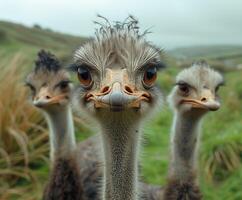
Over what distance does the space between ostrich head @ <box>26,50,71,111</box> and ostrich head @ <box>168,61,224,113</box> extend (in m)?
0.74

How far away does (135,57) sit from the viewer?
84.1 inches

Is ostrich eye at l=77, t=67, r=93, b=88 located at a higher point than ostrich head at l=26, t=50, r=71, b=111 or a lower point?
lower

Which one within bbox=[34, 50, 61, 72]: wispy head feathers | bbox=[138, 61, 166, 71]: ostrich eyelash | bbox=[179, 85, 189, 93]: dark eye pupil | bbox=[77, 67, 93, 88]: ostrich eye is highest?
bbox=[34, 50, 61, 72]: wispy head feathers

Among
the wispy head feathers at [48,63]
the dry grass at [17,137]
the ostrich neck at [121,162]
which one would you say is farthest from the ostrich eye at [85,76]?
the dry grass at [17,137]

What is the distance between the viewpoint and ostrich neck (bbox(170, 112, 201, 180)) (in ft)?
11.3

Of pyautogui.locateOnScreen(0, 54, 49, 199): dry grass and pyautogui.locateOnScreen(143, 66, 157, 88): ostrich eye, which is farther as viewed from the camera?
pyautogui.locateOnScreen(0, 54, 49, 199): dry grass

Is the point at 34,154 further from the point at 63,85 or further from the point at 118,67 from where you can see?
the point at 118,67

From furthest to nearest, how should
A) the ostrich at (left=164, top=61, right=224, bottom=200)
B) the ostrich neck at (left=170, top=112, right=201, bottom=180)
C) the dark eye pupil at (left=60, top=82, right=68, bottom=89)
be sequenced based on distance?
the dark eye pupil at (left=60, top=82, right=68, bottom=89)
the ostrich neck at (left=170, top=112, right=201, bottom=180)
the ostrich at (left=164, top=61, right=224, bottom=200)

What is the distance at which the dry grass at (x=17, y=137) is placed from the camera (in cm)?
493

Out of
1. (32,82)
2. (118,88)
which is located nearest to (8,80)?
(32,82)

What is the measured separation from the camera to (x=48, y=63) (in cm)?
396

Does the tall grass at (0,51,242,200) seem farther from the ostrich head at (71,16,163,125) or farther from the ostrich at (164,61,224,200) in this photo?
the ostrich head at (71,16,163,125)

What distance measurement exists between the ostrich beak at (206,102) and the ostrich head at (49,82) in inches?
34.4

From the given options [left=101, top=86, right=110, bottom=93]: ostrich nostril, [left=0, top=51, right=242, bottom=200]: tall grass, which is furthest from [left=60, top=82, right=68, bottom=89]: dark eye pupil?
[left=101, top=86, right=110, bottom=93]: ostrich nostril
